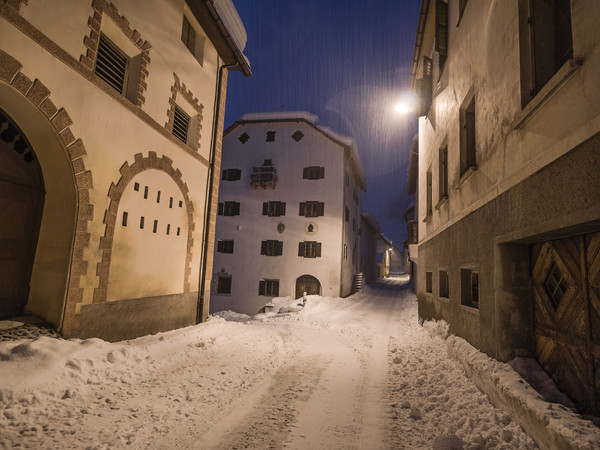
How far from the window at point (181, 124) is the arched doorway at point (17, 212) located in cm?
372

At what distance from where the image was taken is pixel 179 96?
28.9 feet

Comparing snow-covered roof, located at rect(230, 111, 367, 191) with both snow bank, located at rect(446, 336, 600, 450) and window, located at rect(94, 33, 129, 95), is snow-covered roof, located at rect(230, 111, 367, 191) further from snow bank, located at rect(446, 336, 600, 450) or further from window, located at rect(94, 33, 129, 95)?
snow bank, located at rect(446, 336, 600, 450)

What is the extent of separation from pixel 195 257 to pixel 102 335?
12.1 ft

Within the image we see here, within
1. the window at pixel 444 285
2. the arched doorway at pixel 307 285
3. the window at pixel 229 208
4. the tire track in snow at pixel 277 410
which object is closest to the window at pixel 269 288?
the arched doorway at pixel 307 285

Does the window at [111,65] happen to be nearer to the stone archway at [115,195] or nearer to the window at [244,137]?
the stone archway at [115,195]

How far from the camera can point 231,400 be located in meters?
4.27

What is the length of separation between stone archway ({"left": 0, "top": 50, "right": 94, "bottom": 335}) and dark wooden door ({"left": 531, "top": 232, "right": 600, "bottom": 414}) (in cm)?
720

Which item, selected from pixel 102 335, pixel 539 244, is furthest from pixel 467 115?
pixel 102 335

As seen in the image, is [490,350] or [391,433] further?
[490,350]

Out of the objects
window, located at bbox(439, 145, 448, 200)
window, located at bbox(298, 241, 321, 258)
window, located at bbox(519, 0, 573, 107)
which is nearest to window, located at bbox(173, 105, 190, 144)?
window, located at bbox(439, 145, 448, 200)

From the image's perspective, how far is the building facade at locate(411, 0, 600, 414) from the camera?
→ 2.84m

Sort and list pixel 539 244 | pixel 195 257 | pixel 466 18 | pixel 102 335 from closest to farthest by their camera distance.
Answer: pixel 539 244
pixel 102 335
pixel 466 18
pixel 195 257

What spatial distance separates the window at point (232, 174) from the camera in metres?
24.8

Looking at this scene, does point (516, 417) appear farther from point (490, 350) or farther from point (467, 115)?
point (467, 115)
